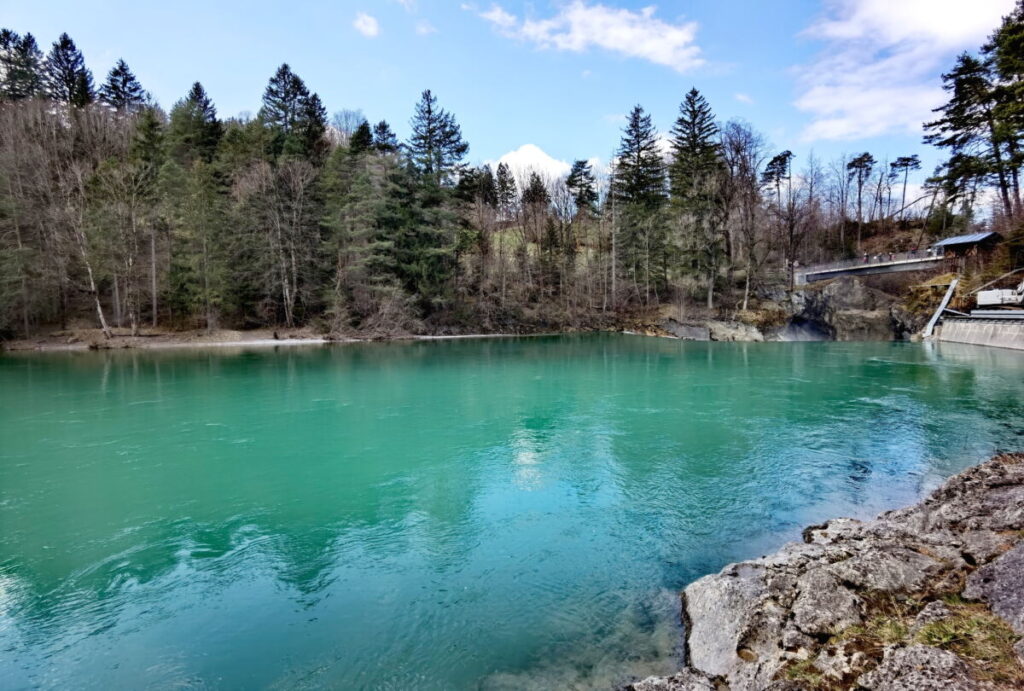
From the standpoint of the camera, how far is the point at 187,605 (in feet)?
18.0

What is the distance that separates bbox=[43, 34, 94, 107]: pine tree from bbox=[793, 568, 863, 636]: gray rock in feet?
224

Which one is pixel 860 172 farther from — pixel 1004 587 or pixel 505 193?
pixel 1004 587

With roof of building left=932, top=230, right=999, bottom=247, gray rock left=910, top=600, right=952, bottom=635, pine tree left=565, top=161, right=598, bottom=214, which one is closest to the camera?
gray rock left=910, top=600, right=952, bottom=635

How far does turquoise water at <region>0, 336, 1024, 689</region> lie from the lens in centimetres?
473

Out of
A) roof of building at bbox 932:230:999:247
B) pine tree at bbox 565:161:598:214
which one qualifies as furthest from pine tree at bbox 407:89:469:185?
roof of building at bbox 932:230:999:247

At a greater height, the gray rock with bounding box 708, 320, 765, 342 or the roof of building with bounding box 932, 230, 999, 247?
the roof of building with bounding box 932, 230, 999, 247

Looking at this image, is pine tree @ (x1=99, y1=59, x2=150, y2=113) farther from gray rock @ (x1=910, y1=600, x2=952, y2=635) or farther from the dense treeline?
gray rock @ (x1=910, y1=600, x2=952, y2=635)

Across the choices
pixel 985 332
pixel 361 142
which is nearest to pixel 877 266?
pixel 985 332

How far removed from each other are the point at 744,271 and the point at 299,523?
4064 cm

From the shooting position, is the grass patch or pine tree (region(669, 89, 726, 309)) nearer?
the grass patch

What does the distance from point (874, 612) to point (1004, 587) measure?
32.9 inches

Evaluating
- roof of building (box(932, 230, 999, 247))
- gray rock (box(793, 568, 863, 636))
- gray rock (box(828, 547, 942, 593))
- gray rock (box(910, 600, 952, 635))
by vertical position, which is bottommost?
gray rock (box(793, 568, 863, 636))

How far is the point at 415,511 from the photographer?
7992mm

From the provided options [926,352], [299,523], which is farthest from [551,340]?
[299,523]
